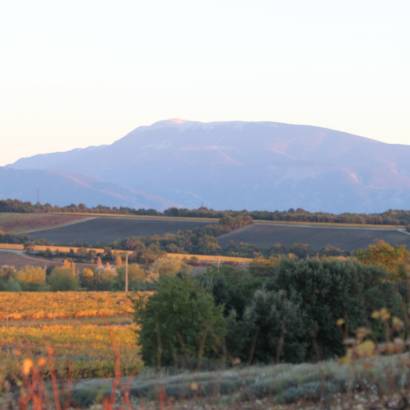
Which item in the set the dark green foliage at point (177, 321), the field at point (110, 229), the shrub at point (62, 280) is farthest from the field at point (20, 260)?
the dark green foliage at point (177, 321)

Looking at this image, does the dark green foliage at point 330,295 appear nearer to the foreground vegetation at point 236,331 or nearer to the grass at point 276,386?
the foreground vegetation at point 236,331

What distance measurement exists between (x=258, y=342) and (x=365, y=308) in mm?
4286

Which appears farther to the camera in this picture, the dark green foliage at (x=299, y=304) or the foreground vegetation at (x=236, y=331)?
the dark green foliage at (x=299, y=304)

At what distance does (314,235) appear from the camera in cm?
8869

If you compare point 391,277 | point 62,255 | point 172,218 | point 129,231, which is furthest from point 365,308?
point 172,218

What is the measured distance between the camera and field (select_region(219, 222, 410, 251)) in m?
82.1

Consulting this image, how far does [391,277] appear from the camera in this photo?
91.6 feet

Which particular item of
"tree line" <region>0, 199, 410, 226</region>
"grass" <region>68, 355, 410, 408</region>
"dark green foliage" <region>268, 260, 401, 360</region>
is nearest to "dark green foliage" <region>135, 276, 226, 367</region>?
"dark green foliage" <region>268, 260, 401, 360</region>

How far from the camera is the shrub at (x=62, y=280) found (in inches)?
2569

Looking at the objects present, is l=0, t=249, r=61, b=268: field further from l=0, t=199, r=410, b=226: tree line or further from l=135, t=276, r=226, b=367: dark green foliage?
l=135, t=276, r=226, b=367: dark green foliage

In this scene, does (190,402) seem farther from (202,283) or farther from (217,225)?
(217,225)

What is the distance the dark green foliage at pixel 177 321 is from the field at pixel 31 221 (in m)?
81.6

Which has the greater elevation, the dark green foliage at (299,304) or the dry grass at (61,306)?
the dark green foliage at (299,304)

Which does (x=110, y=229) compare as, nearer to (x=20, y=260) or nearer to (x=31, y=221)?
(x=31, y=221)
